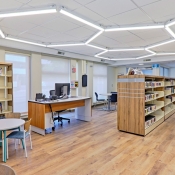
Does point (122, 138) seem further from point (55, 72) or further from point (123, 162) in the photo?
point (55, 72)

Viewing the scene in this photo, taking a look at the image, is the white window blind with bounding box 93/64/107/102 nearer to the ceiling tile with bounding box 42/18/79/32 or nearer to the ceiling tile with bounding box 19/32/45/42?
the ceiling tile with bounding box 19/32/45/42

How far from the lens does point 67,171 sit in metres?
Answer: 2.44

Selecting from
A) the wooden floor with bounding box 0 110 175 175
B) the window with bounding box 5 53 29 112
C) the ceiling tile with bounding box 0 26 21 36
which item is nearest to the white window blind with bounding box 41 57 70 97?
the window with bounding box 5 53 29 112

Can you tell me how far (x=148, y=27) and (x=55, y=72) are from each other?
Answer: 4405 millimetres

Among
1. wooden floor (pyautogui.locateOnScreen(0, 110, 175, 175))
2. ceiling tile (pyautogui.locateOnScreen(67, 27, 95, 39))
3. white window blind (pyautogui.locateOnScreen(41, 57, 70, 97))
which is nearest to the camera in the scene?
wooden floor (pyautogui.locateOnScreen(0, 110, 175, 175))

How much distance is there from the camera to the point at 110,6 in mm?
2703

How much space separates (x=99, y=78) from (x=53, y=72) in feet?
11.0

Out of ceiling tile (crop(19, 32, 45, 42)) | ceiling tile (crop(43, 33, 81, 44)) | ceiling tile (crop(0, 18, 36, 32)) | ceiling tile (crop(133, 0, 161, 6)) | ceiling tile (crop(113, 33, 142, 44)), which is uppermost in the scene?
ceiling tile (crop(19, 32, 45, 42))

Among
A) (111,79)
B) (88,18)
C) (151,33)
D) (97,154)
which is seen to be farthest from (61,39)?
(111,79)

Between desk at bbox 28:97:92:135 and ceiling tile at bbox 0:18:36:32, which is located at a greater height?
ceiling tile at bbox 0:18:36:32

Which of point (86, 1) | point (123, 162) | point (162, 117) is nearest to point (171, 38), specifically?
point (162, 117)

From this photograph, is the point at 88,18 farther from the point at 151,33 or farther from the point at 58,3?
the point at 151,33

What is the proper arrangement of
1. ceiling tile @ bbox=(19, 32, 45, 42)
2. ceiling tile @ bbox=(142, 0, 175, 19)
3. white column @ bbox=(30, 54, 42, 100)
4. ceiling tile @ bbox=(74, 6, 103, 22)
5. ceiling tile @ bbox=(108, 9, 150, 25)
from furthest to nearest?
white column @ bbox=(30, 54, 42, 100)
ceiling tile @ bbox=(19, 32, 45, 42)
ceiling tile @ bbox=(108, 9, 150, 25)
ceiling tile @ bbox=(74, 6, 103, 22)
ceiling tile @ bbox=(142, 0, 175, 19)

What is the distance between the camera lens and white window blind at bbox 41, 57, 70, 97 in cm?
634
